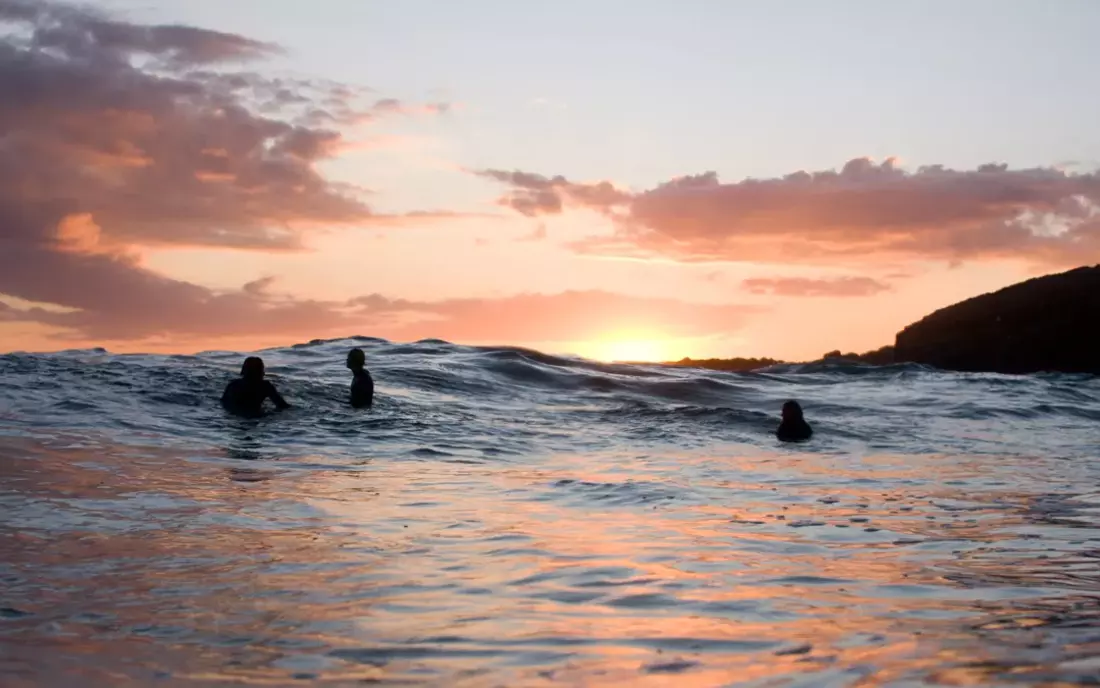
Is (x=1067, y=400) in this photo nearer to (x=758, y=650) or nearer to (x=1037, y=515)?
(x=1037, y=515)

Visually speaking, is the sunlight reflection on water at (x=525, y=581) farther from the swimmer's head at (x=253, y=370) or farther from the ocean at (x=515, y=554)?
the swimmer's head at (x=253, y=370)

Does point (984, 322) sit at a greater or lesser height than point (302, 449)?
greater

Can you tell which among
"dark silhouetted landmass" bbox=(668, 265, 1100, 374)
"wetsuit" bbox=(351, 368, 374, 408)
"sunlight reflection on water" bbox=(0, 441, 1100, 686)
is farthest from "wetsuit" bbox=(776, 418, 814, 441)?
"dark silhouetted landmass" bbox=(668, 265, 1100, 374)

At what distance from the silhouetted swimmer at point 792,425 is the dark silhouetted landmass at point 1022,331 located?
67.1 ft

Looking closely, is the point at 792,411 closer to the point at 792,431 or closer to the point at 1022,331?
the point at 792,431

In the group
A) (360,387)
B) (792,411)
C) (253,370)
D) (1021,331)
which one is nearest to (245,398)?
(253,370)

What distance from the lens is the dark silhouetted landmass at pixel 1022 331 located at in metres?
31.1

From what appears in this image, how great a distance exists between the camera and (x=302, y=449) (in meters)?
11.2

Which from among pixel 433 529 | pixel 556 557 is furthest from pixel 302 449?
pixel 556 557

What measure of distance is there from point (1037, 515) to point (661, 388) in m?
15.2

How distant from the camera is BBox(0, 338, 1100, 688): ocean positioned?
138 inches

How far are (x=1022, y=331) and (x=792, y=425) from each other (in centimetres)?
2135

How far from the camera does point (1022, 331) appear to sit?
32250mm

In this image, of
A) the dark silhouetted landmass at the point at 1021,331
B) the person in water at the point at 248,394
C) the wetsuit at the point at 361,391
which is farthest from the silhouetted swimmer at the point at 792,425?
the dark silhouetted landmass at the point at 1021,331
